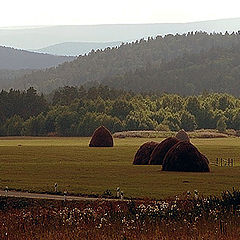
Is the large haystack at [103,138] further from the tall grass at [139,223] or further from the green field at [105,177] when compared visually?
the tall grass at [139,223]

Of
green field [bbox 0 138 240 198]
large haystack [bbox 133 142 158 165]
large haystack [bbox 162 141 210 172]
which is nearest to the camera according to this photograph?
green field [bbox 0 138 240 198]

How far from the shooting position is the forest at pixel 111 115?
5113 inches

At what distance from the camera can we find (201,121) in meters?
142

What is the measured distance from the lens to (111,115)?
138m

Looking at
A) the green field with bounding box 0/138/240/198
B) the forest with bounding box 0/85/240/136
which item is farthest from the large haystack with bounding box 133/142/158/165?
the forest with bounding box 0/85/240/136

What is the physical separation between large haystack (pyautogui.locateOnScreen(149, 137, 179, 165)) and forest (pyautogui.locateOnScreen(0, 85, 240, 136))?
7349 centimetres

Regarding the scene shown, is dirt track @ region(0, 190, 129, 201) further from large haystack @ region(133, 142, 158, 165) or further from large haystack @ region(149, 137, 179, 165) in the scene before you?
large haystack @ region(133, 142, 158, 165)

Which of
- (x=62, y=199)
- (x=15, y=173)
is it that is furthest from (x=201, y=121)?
(x=62, y=199)

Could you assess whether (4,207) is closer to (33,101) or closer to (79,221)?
(79,221)

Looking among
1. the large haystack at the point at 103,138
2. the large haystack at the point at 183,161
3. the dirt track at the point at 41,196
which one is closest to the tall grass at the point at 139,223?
the dirt track at the point at 41,196

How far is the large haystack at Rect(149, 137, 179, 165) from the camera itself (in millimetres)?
50750

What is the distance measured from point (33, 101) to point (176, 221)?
129437 mm

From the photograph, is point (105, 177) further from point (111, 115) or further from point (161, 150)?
point (111, 115)

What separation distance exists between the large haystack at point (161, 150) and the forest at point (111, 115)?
73487 mm
